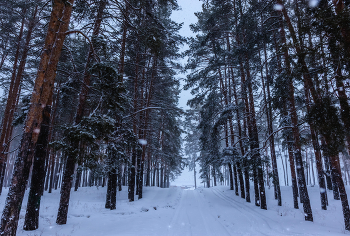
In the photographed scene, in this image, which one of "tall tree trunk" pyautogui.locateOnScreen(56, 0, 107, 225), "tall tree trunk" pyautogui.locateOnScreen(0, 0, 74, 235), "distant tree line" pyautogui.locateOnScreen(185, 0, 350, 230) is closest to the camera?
"tall tree trunk" pyautogui.locateOnScreen(0, 0, 74, 235)

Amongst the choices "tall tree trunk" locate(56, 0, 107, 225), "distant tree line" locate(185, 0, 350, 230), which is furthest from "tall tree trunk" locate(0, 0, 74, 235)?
"distant tree line" locate(185, 0, 350, 230)

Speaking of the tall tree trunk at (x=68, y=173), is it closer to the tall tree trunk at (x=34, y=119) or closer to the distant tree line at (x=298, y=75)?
the tall tree trunk at (x=34, y=119)

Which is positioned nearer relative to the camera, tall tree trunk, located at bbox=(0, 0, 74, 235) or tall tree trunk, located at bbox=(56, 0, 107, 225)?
tall tree trunk, located at bbox=(0, 0, 74, 235)

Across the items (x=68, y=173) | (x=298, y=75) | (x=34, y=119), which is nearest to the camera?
(x=34, y=119)

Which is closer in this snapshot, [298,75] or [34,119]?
[34,119]

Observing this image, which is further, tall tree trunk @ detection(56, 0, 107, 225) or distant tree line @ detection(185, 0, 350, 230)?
tall tree trunk @ detection(56, 0, 107, 225)

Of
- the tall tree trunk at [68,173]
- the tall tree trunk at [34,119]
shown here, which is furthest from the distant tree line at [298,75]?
the tall tree trunk at [34,119]

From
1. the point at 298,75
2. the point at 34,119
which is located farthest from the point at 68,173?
the point at 298,75

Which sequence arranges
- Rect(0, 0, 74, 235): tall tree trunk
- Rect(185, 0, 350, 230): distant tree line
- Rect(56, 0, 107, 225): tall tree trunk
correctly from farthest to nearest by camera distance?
Rect(56, 0, 107, 225): tall tree trunk, Rect(185, 0, 350, 230): distant tree line, Rect(0, 0, 74, 235): tall tree trunk

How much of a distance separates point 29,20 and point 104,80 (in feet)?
33.3

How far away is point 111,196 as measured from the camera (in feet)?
37.6

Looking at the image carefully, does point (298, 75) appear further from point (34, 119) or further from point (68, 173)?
point (68, 173)

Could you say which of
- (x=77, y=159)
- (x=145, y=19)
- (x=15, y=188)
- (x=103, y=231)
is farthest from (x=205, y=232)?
(x=145, y=19)

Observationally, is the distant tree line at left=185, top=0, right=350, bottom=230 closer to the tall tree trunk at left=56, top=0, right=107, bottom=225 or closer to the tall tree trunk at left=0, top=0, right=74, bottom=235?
the tall tree trunk at left=56, top=0, right=107, bottom=225
